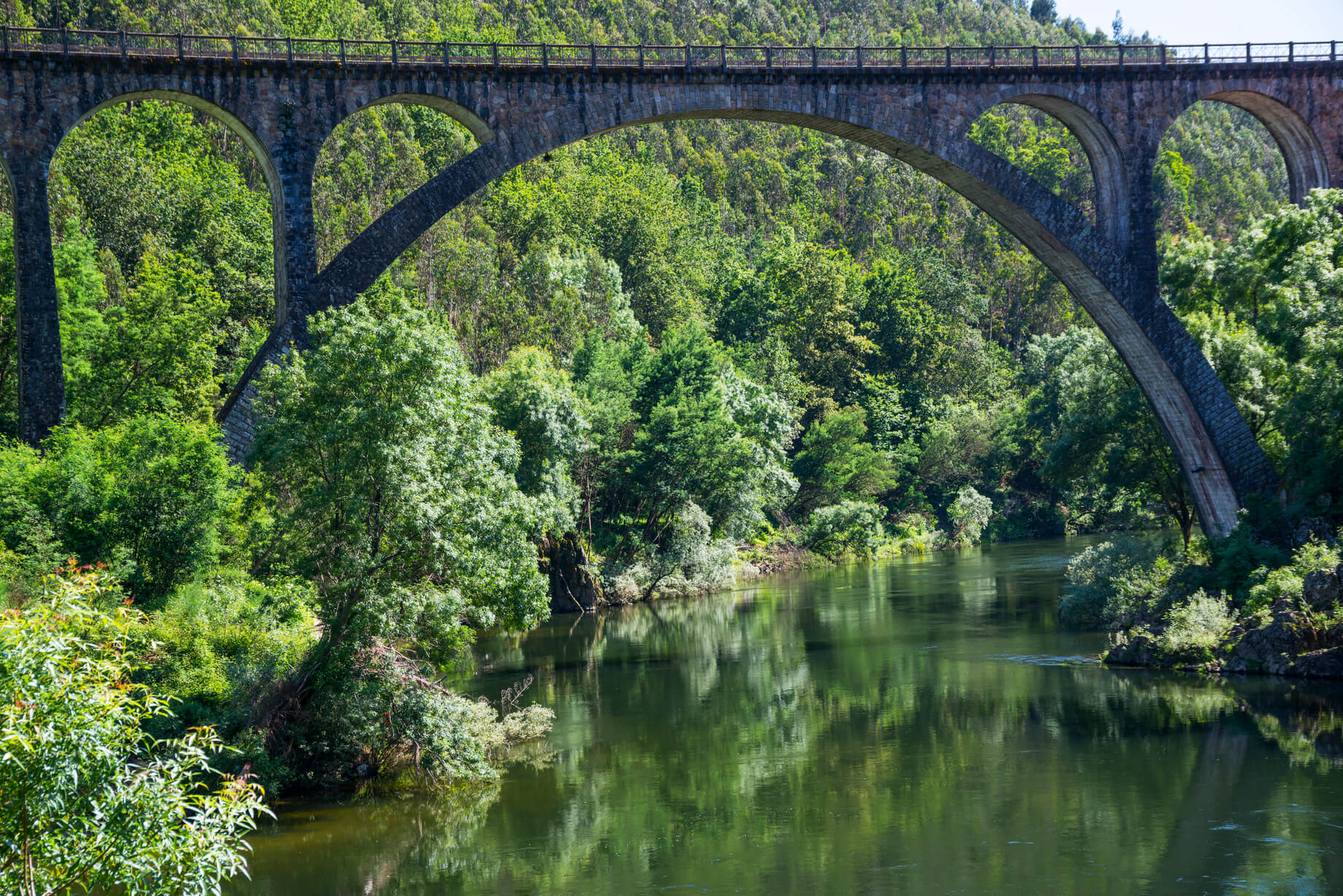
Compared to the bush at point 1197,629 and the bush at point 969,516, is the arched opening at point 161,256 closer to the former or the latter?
the bush at point 1197,629

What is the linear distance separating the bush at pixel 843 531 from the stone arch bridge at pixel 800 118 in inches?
985

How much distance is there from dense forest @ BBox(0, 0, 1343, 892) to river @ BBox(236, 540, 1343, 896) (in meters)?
2.18

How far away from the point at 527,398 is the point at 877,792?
22.6 m

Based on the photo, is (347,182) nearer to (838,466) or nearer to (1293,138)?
(838,466)

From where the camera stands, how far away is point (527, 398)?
38125mm

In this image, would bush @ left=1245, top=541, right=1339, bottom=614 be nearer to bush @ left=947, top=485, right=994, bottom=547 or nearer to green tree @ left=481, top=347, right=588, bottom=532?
green tree @ left=481, top=347, right=588, bottom=532

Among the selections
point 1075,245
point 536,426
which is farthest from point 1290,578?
point 536,426

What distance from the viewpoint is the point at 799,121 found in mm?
30766

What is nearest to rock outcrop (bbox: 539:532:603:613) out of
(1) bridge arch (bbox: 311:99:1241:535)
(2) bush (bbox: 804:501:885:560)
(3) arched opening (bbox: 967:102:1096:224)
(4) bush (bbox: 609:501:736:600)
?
(4) bush (bbox: 609:501:736:600)

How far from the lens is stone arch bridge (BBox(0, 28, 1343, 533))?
2520 centimetres

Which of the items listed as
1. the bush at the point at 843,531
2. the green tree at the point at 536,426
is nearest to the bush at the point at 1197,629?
the green tree at the point at 536,426

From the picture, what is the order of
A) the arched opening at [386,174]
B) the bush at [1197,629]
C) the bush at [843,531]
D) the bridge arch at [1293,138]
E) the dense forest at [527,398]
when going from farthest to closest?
the bush at [843,531], the arched opening at [386,174], the bridge arch at [1293,138], the bush at [1197,629], the dense forest at [527,398]

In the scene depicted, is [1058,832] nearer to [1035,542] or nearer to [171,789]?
[171,789]

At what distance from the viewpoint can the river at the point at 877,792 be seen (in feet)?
48.8
